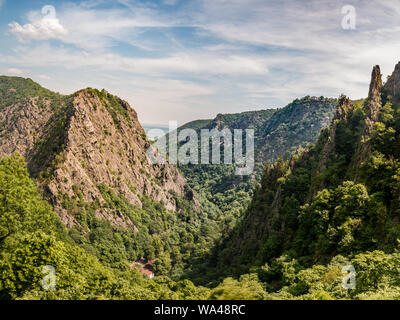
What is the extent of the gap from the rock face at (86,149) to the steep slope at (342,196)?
173 feet

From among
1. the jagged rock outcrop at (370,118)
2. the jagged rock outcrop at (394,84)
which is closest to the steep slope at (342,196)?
the jagged rock outcrop at (394,84)

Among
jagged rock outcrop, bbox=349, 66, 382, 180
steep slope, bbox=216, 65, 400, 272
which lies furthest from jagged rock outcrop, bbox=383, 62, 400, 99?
jagged rock outcrop, bbox=349, 66, 382, 180

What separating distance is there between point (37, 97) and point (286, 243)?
169173 mm

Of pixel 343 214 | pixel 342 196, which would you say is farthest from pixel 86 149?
pixel 343 214

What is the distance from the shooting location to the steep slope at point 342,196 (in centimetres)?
3012

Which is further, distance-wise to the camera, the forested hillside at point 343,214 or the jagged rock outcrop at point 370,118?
the jagged rock outcrop at point 370,118

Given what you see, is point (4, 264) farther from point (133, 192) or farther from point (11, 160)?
point (133, 192)

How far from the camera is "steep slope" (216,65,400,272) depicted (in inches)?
1186

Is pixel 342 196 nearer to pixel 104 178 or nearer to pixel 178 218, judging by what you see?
pixel 104 178

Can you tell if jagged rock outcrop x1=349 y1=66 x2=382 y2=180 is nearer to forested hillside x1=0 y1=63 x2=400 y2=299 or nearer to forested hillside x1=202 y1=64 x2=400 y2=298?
forested hillside x1=202 y1=64 x2=400 y2=298

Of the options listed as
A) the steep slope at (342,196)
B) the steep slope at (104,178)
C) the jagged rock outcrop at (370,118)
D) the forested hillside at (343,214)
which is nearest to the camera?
the forested hillside at (343,214)

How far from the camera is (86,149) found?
342ft

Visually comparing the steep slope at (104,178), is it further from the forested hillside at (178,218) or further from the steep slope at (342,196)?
the steep slope at (342,196)
